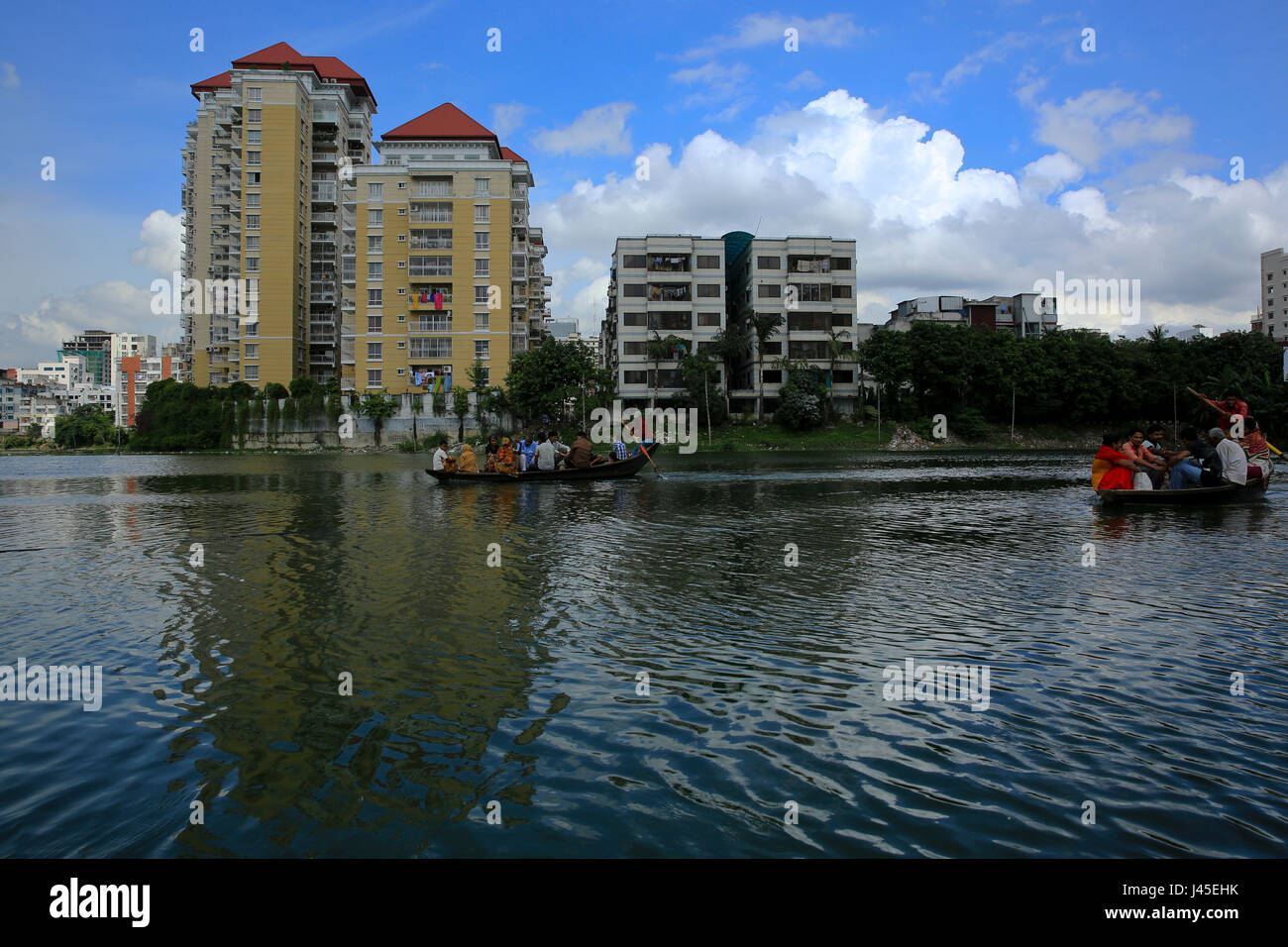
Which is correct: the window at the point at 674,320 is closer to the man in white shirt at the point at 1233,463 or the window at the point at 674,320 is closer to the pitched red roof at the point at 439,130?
the pitched red roof at the point at 439,130

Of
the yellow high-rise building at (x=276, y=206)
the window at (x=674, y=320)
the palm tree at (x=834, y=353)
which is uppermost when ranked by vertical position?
the yellow high-rise building at (x=276, y=206)

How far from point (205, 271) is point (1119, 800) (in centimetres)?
10387

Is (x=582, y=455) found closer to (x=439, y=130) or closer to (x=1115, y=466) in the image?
(x=1115, y=466)

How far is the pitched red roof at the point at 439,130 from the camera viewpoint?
75625 mm

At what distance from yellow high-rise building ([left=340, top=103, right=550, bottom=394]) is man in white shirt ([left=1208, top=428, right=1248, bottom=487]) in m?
59.1

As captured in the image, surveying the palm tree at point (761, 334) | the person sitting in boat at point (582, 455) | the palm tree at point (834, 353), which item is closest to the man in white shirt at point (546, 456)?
the person sitting in boat at point (582, 455)

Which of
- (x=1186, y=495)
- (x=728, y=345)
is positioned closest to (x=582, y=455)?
(x=1186, y=495)

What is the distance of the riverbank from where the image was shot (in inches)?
2611

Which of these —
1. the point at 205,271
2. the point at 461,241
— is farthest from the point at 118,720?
the point at 205,271

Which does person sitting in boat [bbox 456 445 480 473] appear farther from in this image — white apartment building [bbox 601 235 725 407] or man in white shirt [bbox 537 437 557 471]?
white apartment building [bbox 601 235 725 407]

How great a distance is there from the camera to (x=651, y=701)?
267 inches

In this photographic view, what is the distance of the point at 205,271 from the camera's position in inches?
3617

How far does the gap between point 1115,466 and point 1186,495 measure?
1715mm

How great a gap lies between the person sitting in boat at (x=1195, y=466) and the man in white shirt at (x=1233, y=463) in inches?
5.7
